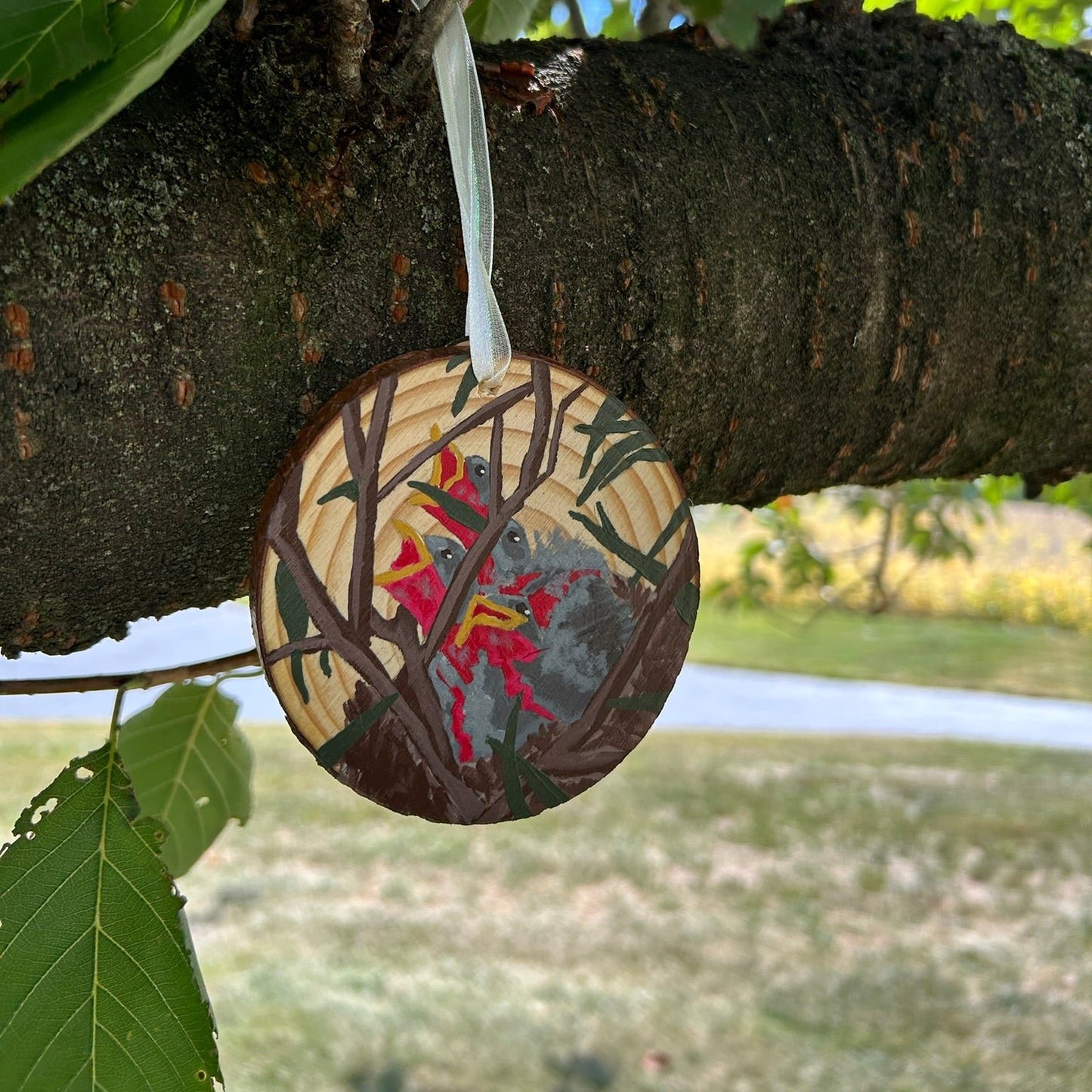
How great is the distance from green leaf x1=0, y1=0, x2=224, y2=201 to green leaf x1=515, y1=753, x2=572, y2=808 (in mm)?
465

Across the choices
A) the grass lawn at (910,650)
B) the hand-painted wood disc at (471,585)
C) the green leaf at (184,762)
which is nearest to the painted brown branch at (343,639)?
the hand-painted wood disc at (471,585)

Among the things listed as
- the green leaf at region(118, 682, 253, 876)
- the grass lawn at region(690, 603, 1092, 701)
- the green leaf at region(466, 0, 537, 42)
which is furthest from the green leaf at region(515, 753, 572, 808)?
the grass lawn at region(690, 603, 1092, 701)

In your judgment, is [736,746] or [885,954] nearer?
[885,954]

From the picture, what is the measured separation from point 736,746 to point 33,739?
13.4ft

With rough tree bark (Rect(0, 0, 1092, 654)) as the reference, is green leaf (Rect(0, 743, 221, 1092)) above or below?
below

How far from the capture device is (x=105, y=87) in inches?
19.8

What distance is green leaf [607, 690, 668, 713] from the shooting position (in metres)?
0.83

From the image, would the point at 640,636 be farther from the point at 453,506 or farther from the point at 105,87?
the point at 105,87

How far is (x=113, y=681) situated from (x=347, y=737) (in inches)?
7.2

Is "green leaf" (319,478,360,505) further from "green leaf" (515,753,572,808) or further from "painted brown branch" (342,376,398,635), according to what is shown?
"green leaf" (515,753,572,808)

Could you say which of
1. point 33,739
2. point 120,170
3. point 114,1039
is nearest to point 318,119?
point 120,170

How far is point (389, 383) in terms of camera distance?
71cm

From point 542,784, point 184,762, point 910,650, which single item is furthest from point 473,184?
point 910,650

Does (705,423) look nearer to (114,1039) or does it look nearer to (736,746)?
(114,1039)
